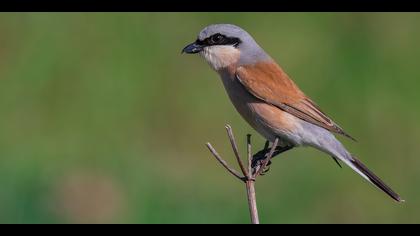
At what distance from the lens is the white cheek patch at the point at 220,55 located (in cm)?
534

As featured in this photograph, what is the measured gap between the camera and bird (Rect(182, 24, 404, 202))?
5.20m

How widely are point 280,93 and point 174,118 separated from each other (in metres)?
2.27

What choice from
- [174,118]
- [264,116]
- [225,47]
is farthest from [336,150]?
[174,118]

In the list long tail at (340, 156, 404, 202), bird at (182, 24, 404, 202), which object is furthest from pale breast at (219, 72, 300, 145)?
long tail at (340, 156, 404, 202)

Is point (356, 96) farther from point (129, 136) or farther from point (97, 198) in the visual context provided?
point (97, 198)

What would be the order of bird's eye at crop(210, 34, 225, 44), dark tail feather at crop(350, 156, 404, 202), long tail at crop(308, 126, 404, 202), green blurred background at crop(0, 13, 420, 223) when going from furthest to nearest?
green blurred background at crop(0, 13, 420, 223) < bird's eye at crop(210, 34, 225, 44) < long tail at crop(308, 126, 404, 202) < dark tail feather at crop(350, 156, 404, 202)

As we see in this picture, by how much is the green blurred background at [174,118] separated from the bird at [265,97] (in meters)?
1.16

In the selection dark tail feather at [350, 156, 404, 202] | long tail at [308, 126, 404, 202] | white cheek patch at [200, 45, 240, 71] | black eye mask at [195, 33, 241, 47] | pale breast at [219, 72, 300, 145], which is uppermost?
black eye mask at [195, 33, 241, 47]

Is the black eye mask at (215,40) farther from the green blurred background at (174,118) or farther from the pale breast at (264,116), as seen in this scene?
the green blurred background at (174,118)

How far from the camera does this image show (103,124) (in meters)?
7.11

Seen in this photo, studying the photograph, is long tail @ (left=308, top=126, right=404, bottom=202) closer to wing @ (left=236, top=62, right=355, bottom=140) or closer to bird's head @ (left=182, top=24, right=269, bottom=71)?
wing @ (left=236, top=62, right=355, bottom=140)

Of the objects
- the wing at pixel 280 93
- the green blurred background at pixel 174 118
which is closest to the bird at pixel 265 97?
the wing at pixel 280 93

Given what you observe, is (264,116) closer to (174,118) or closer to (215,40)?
(215,40)
